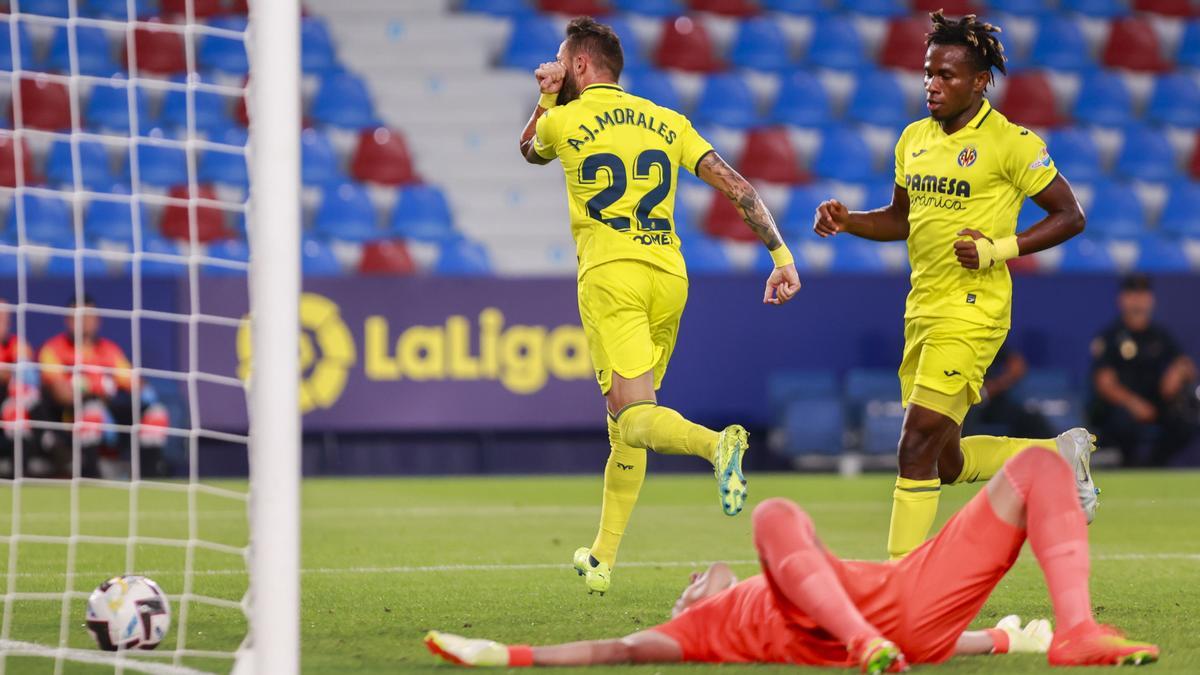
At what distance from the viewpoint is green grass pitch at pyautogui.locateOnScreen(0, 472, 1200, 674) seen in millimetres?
4766

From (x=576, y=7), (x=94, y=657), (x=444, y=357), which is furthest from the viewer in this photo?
(x=576, y=7)

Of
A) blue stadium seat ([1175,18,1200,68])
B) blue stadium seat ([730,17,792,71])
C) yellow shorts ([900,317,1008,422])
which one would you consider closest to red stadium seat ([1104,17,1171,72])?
blue stadium seat ([1175,18,1200,68])

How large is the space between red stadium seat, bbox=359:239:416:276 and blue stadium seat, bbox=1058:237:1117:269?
5475 millimetres

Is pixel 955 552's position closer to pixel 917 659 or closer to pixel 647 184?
pixel 917 659

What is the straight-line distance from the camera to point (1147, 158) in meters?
15.0

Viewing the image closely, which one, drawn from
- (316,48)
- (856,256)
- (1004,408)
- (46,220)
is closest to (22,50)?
(46,220)

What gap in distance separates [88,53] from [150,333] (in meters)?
3.53

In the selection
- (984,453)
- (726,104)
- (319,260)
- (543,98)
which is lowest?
(984,453)

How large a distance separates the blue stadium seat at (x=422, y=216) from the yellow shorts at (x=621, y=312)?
8.44 m

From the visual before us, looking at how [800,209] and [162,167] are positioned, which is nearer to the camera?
[162,167]

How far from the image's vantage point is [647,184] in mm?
5699

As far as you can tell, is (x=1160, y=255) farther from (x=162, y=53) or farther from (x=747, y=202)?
(x=747, y=202)

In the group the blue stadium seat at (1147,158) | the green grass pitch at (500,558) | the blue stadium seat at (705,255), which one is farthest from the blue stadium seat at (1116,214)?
the blue stadium seat at (705,255)

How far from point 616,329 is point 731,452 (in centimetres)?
93
